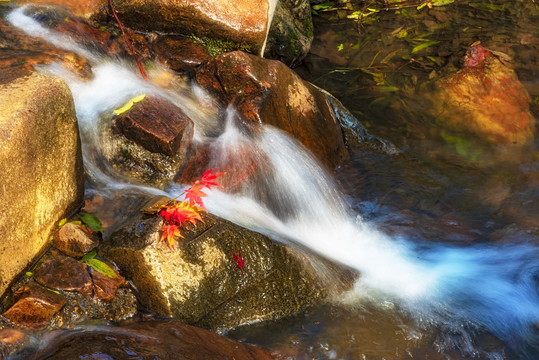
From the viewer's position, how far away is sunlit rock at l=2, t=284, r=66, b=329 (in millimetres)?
3088

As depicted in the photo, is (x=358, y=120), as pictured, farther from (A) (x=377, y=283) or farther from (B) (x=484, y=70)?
(A) (x=377, y=283)

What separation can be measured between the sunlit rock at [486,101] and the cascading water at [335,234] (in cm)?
186

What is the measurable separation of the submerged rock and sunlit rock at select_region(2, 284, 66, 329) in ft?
0.46

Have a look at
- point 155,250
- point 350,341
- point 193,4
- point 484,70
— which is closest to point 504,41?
point 484,70

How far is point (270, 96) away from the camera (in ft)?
16.3

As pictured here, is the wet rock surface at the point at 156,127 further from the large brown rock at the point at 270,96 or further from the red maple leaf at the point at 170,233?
the red maple leaf at the point at 170,233

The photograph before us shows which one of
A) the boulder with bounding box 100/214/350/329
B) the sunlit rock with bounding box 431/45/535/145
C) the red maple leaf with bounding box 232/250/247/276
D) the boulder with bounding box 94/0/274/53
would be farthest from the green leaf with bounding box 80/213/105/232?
the sunlit rock with bounding box 431/45/535/145

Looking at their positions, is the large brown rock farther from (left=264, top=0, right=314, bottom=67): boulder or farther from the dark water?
(left=264, top=0, right=314, bottom=67): boulder

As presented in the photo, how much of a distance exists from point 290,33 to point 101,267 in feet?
15.4

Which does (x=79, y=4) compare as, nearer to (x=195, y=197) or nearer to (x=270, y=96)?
(x=270, y=96)

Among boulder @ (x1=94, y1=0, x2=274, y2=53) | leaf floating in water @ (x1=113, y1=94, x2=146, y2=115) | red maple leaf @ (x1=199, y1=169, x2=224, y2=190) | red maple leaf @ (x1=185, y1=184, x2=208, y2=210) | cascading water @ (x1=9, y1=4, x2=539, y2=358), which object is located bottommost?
cascading water @ (x1=9, y1=4, x2=539, y2=358)

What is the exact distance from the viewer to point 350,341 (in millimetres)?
3639

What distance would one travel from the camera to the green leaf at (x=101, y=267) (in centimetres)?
347

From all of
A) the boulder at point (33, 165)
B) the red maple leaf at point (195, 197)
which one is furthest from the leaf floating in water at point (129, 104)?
the red maple leaf at point (195, 197)
